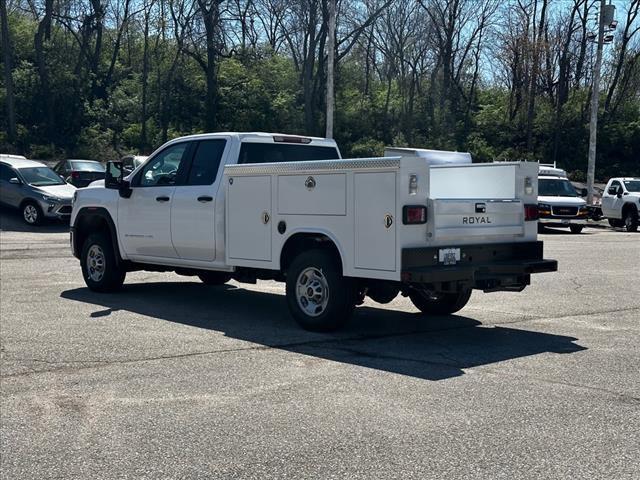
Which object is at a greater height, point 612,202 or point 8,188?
point 8,188

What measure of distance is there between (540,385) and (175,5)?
44.1m

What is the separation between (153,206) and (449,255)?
441 centimetres

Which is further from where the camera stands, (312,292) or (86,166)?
(86,166)

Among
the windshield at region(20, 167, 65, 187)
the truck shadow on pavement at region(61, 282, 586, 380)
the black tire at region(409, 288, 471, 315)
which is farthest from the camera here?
the windshield at region(20, 167, 65, 187)

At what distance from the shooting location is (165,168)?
11.1 meters

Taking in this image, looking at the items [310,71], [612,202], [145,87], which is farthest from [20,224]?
[310,71]

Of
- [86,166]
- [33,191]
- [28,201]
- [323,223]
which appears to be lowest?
[323,223]

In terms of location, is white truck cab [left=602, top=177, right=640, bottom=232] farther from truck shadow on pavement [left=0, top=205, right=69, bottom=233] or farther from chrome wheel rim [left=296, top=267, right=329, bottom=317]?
chrome wheel rim [left=296, top=267, right=329, bottom=317]

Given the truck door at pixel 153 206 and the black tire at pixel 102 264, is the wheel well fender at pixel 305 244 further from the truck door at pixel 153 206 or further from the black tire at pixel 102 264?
the black tire at pixel 102 264

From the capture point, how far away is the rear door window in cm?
1049

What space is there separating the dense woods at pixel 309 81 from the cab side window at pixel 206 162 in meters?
33.8

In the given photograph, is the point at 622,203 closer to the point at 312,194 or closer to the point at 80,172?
the point at 80,172

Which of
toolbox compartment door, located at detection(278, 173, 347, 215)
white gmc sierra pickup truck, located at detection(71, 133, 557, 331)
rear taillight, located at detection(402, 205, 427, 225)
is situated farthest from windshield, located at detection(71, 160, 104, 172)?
rear taillight, located at detection(402, 205, 427, 225)

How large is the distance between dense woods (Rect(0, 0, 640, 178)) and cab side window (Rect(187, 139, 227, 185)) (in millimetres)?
33787
